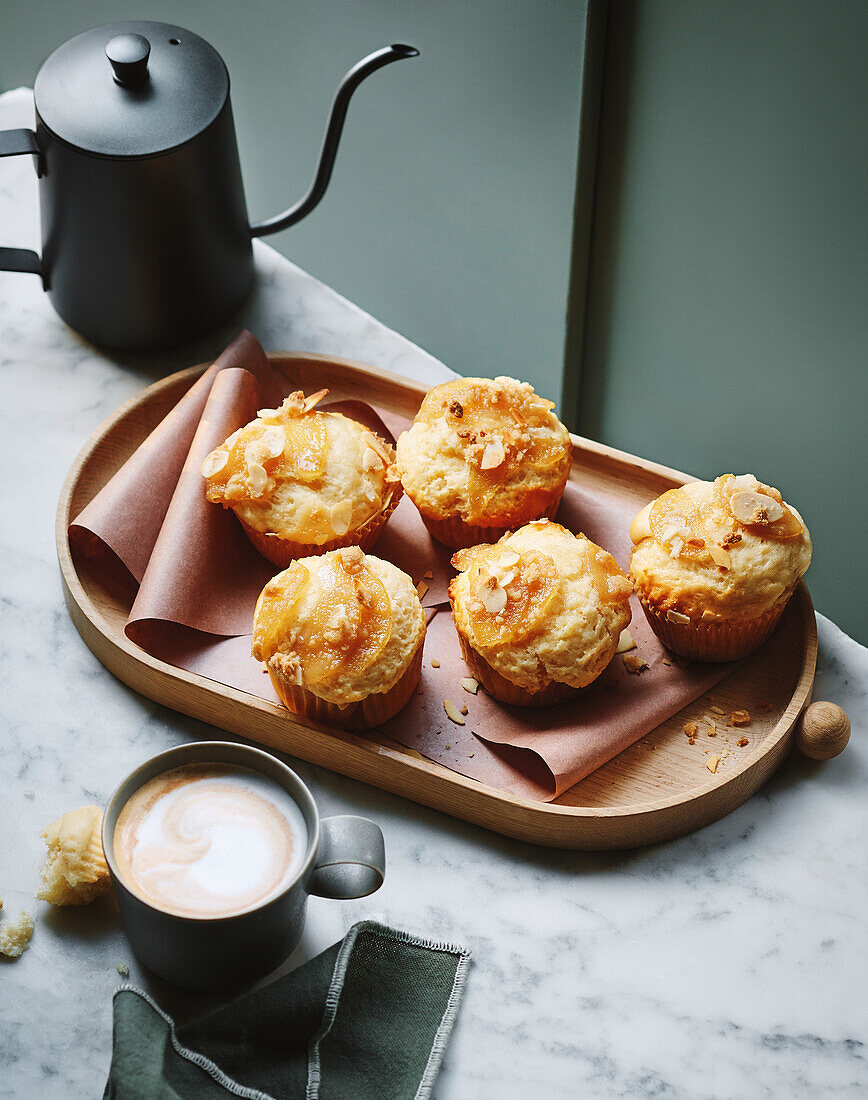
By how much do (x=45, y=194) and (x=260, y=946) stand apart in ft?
3.77

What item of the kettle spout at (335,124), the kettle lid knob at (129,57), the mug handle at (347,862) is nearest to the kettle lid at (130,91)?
the kettle lid knob at (129,57)

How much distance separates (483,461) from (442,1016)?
0.68m

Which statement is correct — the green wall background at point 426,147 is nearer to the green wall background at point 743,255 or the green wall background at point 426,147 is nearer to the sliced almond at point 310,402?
the green wall background at point 743,255

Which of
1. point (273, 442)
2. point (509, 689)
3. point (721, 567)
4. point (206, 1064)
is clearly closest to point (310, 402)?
point (273, 442)

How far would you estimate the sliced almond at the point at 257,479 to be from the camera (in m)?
1.48

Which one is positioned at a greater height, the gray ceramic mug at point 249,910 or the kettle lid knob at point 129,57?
the kettle lid knob at point 129,57

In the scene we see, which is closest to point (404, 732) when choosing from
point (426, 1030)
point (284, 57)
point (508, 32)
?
point (426, 1030)

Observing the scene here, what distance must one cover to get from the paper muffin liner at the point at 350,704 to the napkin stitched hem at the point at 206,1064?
1.18 feet

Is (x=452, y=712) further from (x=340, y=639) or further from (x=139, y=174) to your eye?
(x=139, y=174)

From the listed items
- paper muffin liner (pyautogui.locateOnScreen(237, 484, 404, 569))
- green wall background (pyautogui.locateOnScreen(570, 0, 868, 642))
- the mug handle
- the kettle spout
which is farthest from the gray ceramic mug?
green wall background (pyautogui.locateOnScreen(570, 0, 868, 642))

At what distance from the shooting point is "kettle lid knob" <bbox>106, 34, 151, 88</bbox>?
1563mm

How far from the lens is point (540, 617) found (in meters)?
1.35

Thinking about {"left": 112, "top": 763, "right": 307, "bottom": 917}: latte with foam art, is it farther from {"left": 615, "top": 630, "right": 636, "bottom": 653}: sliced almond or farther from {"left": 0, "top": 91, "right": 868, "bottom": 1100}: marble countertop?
{"left": 615, "top": 630, "right": 636, "bottom": 653}: sliced almond

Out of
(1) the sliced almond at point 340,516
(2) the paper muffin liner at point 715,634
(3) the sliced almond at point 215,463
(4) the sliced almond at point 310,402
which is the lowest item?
(2) the paper muffin liner at point 715,634
